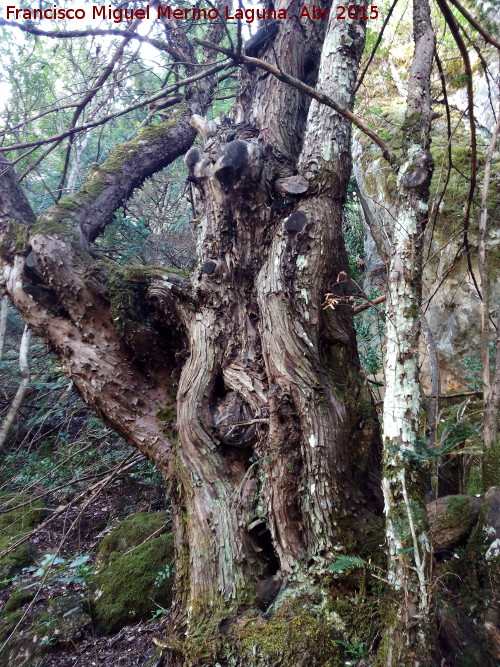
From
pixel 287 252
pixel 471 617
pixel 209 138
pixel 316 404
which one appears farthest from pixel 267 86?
pixel 471 617

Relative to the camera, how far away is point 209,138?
3172mm

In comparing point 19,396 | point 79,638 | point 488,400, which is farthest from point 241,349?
point 19,396

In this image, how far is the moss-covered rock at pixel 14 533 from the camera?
164 inches

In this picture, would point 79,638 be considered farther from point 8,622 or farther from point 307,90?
point 307,90

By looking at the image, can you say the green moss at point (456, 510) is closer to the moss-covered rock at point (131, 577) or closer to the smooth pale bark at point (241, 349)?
the smooth pale bark at point (241, 349)

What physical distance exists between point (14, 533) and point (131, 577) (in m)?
2.05

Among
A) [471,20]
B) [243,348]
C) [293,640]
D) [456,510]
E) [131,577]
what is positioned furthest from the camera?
[131,577]

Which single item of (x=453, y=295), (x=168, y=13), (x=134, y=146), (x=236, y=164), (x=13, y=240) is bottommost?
(x=13, y=240)

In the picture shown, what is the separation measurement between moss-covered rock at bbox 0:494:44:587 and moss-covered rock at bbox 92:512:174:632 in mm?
806

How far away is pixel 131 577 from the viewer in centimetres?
344

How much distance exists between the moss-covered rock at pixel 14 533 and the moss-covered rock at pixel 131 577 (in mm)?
806

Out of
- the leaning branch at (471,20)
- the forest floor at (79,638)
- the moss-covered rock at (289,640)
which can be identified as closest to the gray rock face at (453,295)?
the leaning branch at (471,20)

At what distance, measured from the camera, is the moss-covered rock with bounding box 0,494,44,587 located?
4.16 metres

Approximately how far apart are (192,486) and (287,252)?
1.44 meters
